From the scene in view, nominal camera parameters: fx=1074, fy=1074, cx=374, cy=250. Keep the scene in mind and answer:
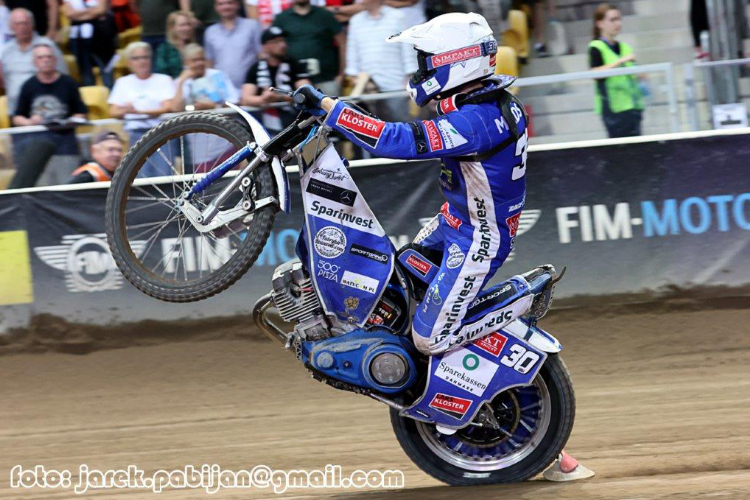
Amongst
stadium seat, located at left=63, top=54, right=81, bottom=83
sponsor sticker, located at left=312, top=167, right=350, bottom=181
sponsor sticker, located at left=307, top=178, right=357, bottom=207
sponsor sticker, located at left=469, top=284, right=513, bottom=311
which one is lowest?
sponsor sticker, located at left=469, top=284, right=513, bottom=311

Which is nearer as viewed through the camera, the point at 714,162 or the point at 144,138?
the point at 144,138

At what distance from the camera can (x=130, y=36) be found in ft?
35.1

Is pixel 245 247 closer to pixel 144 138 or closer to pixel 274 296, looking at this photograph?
pixel 274 296

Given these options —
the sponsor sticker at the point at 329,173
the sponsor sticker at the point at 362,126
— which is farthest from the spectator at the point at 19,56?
the sponsor sticker at the point at 362,126

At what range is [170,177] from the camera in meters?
5.18

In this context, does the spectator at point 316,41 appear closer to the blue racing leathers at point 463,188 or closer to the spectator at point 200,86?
the spectator at point 200,86

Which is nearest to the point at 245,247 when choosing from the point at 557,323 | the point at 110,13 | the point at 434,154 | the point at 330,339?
the point at 330,339

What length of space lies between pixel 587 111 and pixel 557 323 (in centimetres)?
174

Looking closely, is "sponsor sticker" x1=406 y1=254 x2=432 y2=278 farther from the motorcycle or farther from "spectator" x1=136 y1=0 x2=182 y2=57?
"spectator" x1=136 y1=0 x2=182 y2=57

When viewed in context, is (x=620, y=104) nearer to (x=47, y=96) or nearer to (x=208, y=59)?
(x=208, y=59)

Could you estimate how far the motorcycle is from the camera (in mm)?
5145

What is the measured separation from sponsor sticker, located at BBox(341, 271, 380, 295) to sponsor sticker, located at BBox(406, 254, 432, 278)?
0.24 meters

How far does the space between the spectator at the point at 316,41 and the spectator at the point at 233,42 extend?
12.1 inches

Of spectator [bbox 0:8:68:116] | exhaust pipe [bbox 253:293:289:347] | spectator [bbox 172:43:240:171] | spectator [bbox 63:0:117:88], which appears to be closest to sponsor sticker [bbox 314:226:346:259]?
exhaust pipe [bbox 253:293:289:347]
